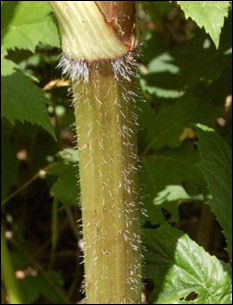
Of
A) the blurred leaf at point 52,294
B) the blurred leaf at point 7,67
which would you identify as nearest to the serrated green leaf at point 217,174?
the blurred leaf at point 7,67

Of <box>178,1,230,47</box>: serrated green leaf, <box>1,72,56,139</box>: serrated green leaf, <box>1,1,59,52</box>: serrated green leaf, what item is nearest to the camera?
<box>178,1,230,47</box>: serrated green leaf

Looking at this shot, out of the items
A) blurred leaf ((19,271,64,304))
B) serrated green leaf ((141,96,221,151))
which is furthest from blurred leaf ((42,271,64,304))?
serrated green leaf ((141,96,221,151))

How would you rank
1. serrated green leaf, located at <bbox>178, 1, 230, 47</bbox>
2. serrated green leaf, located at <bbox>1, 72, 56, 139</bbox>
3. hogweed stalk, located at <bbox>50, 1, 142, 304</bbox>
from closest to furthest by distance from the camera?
1. hogweed stalk, located at <bbox>50, 1, 142, 304</bbox>
2. serrated green leaf, located at <bbox>178, 1, 230, 47</bbox>
3. serrated green leaf, located at <bbox>1, 72, 56, 139</bbox>

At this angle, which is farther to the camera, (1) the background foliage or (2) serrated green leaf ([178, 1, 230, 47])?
(1) the background foliage

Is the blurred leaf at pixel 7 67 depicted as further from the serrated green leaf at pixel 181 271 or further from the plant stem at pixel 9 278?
the serrated green leaf at pixel 181 271

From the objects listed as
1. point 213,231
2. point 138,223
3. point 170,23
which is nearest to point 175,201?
point 213,231

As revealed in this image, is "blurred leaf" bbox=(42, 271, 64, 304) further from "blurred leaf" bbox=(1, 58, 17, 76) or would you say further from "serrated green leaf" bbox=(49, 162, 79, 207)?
"blurred leaf" bbox=(1, 58, 17, 76)
